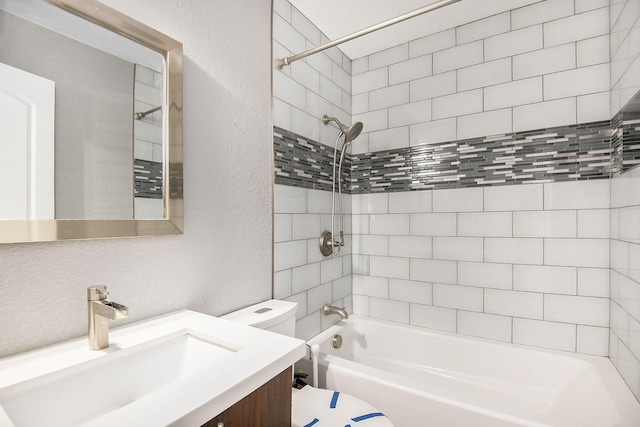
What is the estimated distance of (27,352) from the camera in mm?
759

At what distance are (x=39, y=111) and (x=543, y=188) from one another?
2194 mm

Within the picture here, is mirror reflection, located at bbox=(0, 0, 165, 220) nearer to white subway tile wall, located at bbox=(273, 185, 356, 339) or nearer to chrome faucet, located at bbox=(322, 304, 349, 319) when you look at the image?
white subway tile wall, located at bbox=(273, 185, 356, 339)

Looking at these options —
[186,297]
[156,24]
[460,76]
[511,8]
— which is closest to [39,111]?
[156,24]

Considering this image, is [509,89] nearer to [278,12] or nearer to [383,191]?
[383,191]

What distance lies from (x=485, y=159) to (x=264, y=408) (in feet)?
5.98

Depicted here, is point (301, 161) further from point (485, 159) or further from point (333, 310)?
point (485, 159)

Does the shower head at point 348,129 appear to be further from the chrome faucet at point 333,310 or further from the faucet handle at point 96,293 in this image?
the faucet handle at point 96,293

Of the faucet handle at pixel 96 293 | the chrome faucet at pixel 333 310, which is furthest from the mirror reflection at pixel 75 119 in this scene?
the chrome faucet at pixel 333 310

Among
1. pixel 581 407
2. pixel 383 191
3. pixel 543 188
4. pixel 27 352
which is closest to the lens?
pixel 27 352

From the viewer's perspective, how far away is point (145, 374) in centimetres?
82

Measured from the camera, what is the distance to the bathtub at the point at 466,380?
47.4 inches

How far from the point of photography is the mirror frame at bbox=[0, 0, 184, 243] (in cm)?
78

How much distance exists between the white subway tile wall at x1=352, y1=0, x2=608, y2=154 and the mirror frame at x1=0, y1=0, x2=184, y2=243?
1.50m

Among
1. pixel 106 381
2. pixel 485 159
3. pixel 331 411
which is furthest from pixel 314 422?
pixel 485 159
